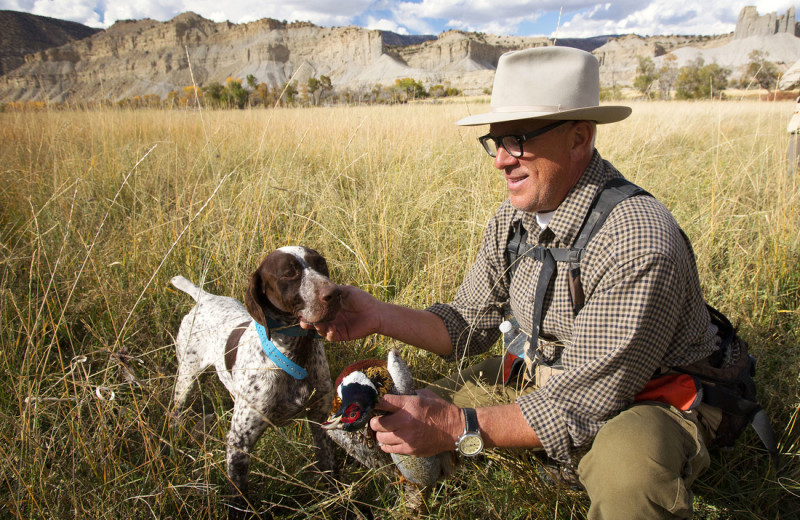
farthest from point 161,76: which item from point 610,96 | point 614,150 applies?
point 614,150

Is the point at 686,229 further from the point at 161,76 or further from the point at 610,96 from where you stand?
the point at 161,76

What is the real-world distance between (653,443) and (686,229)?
8.99 ft

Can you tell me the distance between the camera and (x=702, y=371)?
1.64 meters

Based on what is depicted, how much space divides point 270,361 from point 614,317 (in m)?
1.46

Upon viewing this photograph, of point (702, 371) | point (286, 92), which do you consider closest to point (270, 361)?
point (702, 371)

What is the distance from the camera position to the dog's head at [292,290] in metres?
1.76

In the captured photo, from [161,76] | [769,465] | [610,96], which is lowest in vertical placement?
[769,465]

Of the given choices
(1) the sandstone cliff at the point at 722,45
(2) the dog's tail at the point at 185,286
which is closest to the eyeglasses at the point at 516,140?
(2) the dog's tail at the point at 185,286

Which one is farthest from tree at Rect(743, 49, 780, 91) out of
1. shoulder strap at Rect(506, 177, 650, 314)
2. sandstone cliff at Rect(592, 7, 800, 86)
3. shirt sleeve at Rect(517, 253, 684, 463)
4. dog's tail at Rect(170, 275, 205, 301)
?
sandstone cliff at Rect(592, 7, 800, 86)

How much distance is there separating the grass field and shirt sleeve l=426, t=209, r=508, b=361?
1.55 ft

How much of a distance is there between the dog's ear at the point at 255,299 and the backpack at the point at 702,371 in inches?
44.3

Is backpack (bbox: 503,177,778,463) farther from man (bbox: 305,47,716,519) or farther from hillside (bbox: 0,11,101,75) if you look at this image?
hillside (bbox: 0,11,101,75)

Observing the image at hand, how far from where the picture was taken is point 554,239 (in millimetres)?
1735

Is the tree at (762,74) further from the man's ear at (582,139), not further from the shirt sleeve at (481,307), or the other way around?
the shirt sleeve at (481,307)
